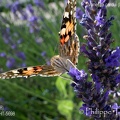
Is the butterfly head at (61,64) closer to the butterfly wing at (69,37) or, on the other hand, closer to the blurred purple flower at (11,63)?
the butterfly wing at (69,37)

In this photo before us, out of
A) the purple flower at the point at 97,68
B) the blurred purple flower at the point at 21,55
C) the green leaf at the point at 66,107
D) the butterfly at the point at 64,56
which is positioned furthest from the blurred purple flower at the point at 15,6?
the purple flower at the point at 97,68

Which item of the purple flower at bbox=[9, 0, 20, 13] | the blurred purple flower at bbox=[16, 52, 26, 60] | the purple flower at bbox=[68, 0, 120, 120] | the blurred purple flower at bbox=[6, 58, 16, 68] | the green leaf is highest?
the purple flower at bbox=[9, 0, 20, 13]

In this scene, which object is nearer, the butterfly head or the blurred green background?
the butterfly head

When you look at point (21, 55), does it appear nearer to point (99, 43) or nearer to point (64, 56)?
point (64, 56)

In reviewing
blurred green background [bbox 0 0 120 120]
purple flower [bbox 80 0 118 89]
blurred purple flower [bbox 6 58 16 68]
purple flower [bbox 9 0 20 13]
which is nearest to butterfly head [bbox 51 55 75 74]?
purple flower [bbox 80 0 118 89]

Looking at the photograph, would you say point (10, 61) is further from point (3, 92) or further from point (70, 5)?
point (70, 5)

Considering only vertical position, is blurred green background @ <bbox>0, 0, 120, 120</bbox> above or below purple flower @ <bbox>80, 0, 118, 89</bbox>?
above

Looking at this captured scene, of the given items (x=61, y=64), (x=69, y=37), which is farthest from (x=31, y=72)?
(x=69, y=37)

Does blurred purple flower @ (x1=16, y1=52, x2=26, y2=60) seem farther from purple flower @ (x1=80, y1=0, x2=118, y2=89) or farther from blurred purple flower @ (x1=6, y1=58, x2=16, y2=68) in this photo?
purple flower @ (x1=80, y1=0, x2=118, y2=89)
